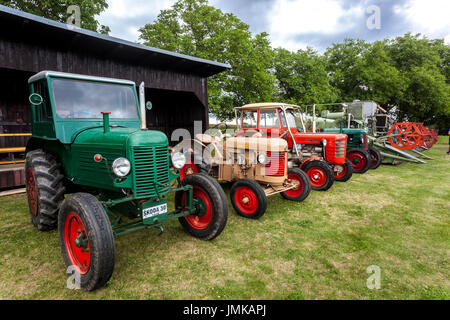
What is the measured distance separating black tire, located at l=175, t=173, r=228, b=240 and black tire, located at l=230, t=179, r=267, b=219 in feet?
3.43

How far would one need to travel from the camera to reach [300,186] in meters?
4.91

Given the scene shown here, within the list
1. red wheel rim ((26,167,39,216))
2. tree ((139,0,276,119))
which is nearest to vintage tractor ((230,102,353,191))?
red wheel rim ((26,167,39,216))

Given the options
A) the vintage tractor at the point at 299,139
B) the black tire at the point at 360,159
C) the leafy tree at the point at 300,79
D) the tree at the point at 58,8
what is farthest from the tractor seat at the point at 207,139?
the leafy tree at the point at 300,79

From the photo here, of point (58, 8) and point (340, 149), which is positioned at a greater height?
point (58, 8)

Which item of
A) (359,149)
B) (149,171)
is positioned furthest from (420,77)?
(149,171)

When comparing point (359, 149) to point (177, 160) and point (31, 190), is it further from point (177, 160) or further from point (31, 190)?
point (31, 190)

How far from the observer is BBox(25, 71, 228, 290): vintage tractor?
7.60ft

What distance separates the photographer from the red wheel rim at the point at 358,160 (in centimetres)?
794

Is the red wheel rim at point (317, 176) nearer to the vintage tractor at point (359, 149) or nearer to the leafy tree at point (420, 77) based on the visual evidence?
the vintage tractor at point (359, 149)

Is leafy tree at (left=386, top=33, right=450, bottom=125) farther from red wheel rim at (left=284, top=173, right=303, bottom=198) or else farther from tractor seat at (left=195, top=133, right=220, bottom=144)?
tractor seat at (left=195, top=133, right=220, bottom=144)

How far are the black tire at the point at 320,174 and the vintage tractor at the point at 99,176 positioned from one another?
3.38m

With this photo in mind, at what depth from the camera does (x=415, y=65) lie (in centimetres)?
2278

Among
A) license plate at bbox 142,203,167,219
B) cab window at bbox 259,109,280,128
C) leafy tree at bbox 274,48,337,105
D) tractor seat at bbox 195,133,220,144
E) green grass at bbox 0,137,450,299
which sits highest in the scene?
leafy tree at bbox 274,48,337,105

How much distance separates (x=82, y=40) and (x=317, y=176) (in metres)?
6.78
